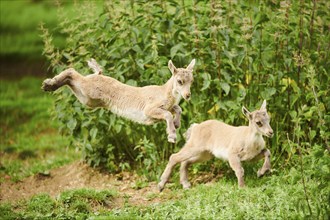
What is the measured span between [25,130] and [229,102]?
5426 mm

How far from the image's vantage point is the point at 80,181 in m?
10.4

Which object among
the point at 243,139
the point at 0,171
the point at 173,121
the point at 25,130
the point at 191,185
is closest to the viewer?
the point at 173,121

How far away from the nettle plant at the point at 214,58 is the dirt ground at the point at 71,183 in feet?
1.09

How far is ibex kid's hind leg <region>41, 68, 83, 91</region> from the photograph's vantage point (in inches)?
304

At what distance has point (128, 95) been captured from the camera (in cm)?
799

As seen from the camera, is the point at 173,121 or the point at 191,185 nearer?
the point at 173,121

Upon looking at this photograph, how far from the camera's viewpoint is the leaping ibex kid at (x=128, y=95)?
7766mm

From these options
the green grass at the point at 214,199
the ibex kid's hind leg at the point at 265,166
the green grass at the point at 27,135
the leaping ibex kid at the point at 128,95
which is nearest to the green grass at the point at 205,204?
the green grass at the point at 214,199

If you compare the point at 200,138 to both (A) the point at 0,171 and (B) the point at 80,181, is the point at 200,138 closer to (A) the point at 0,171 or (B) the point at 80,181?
(B) the point at 80,181

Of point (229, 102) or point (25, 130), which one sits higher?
point (229, 102)

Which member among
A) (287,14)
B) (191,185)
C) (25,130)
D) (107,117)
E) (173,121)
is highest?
(287,14)

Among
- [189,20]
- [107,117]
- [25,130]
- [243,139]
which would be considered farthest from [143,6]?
[25,130]

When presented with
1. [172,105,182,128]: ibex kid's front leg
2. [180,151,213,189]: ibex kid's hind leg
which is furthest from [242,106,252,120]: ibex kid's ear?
[172,105,182,128]: ibex kid's front leg

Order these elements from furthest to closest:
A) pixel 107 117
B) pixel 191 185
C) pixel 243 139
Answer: pixel 107 117 → pixel 191 185 → pixel 243 139
